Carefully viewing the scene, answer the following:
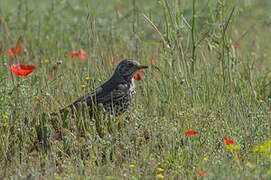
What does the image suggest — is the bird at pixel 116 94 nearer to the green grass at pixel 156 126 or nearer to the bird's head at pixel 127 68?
the bird's head at pixel 127 68

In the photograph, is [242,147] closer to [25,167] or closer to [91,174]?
[91,174]

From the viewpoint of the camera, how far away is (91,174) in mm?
3947

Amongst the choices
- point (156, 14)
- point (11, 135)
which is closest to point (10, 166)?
point (11, 135)

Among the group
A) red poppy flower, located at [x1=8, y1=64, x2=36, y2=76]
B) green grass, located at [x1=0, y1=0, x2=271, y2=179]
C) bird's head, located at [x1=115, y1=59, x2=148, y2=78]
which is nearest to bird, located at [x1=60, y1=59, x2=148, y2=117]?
bird's head, located at [x1=115, y1=59, x2=148, y2=78]

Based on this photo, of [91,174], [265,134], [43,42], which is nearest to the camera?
[91,174]

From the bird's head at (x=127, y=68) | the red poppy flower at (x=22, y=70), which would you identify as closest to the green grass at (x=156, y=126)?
the red poppy flower at (x=22, y=70)

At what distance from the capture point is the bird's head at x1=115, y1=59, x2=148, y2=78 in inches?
217

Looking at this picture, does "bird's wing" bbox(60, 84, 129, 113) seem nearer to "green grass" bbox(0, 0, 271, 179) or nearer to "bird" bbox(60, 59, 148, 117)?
"bird" bbox(60, 59, 148, 117)

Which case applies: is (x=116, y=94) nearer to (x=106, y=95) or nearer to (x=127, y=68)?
(x=106, y=95)

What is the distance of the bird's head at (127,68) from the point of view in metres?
5.52

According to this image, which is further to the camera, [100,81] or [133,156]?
[100,81]

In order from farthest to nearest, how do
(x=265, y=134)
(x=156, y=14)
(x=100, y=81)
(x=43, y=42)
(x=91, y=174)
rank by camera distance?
(x=156, y=14) → (x=43, y=42) → (x=100, y=81) → (x=265, y=134) → (x=91, y=174)

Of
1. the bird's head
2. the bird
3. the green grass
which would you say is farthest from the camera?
the bird's head

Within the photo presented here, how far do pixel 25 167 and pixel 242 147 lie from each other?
2.07 m
